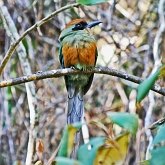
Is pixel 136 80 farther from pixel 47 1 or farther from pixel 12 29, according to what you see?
pixel 47 1

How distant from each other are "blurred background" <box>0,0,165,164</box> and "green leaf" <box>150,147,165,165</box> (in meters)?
2.39

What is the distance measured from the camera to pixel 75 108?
2.65 metres

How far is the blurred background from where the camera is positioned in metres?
3.33

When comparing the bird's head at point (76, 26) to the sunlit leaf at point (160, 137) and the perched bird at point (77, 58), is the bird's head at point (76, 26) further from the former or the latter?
the sunlit leaf at point (160, 137)

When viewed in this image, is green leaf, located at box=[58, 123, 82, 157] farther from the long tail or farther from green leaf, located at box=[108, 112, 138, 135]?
the long tail

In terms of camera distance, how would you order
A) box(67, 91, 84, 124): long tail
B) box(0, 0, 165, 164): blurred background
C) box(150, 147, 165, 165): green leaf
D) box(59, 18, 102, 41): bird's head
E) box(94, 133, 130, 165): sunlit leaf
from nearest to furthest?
box(150, 147, 165, 165): green leaf < box(94, 133, 130, 165): sunlit leaf < box(67, 91, 84, 124): long tail < box(59, 18, 102, 41): bird's head < box(0, 0, 165, 164): blurred background

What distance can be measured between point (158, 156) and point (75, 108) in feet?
6.02

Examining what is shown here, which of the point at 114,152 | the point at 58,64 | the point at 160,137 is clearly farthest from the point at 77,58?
the point at 160,137

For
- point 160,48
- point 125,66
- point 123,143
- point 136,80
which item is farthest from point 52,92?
point 123,143

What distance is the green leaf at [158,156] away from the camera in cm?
81

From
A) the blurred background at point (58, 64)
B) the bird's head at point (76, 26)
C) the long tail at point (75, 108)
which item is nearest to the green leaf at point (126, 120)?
the long tail at point (75, 108)

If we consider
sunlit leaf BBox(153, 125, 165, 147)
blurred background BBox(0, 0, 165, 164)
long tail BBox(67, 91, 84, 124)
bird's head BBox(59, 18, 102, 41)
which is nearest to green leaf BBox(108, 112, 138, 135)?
sunlit leaf BBox(153, 125, 165, 147)

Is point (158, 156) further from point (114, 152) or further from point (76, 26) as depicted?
point (76, 26)

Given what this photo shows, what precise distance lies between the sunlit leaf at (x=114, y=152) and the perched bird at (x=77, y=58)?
153cm
